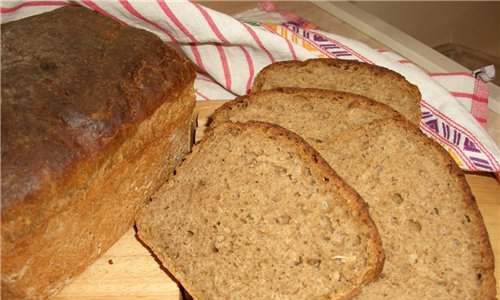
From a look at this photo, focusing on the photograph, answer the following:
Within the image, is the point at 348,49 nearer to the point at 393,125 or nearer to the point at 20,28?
the point at 393,125

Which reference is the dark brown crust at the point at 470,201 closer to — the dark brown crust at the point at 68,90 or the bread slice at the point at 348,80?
the bread slice at the point at 348,80

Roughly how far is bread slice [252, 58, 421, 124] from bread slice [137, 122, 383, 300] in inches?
19.7

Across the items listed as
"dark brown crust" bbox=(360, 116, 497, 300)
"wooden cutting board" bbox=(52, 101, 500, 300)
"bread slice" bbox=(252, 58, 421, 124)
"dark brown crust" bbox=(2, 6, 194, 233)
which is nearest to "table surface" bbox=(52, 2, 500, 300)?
"wooden cutting board" bbox=(52, 101, 500, 300)

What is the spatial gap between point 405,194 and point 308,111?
46 centimetres

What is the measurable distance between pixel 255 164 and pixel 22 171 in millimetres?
715

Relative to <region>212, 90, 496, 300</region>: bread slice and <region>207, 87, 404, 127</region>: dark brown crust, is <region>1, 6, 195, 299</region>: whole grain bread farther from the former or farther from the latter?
<region>212, 90, 496, 300</region>: bread slice

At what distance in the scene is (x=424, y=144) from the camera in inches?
83.0

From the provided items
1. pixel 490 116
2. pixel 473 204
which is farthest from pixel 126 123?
pixel 490 116

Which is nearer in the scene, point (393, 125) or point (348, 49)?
point (393, 125)

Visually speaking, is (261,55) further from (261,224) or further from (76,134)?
(76,134)

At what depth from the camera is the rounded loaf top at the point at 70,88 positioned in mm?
1618

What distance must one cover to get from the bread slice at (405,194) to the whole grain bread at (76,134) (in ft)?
1.20

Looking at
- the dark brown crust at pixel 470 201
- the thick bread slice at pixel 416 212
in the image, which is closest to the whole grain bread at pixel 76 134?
the thick bread slice at pixel 416 212

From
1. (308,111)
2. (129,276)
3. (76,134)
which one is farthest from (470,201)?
(76,134)
